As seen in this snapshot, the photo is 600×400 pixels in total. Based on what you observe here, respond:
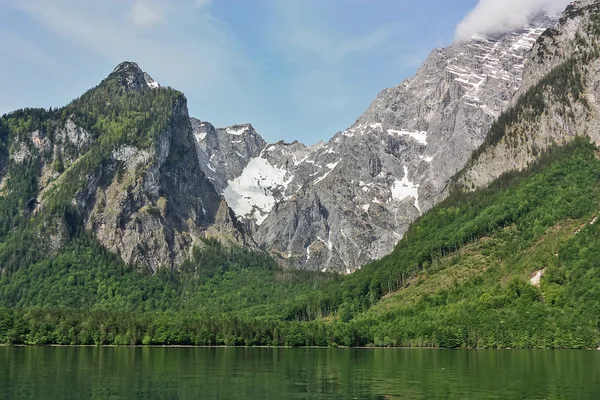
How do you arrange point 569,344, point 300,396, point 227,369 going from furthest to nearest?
point 569,344
point 227,369
point 300,396

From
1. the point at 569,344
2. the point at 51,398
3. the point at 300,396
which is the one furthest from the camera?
the point at 569,344

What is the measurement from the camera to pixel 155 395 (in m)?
79.4

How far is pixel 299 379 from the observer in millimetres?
102062

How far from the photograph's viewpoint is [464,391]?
82812 mm

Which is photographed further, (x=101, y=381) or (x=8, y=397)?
(x=101, y=381)

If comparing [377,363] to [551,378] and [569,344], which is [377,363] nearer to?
[551,378]

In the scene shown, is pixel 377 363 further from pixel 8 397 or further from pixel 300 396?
pixel 8 397

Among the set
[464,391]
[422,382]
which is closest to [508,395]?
[464,391]

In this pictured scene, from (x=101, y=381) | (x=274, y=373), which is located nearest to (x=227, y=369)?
(x=274, y=373)

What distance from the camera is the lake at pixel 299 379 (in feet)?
263

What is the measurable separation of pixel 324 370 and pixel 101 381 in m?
42.4

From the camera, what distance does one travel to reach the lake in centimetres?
8019

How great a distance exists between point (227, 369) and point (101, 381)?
102 ft

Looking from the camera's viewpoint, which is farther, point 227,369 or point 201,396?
point 227,369
